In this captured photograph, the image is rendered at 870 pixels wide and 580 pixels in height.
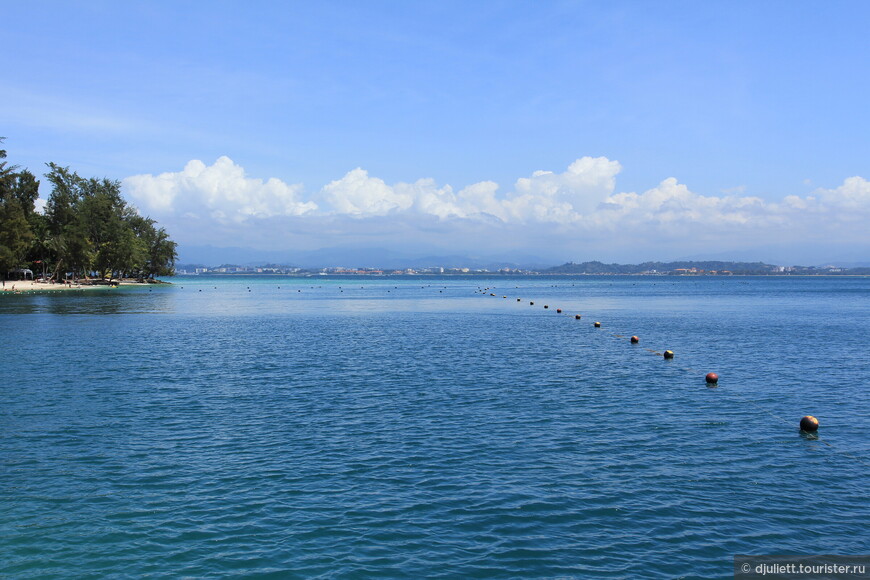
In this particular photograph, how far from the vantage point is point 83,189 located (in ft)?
522

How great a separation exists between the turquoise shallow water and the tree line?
109955 mm

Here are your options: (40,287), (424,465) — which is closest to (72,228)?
(40,287)

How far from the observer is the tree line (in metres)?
134

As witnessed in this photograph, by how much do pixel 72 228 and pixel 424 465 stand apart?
467 ft

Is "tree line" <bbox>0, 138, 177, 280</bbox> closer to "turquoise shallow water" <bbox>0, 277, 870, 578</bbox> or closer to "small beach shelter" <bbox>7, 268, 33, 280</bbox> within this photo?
"small beach shelter" <bbox>7, 268, 33, 280</bbox>

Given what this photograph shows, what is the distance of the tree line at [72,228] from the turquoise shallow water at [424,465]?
109955 millimetres

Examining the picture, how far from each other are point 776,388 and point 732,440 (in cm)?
1049

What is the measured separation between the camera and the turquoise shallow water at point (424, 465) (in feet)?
42.7

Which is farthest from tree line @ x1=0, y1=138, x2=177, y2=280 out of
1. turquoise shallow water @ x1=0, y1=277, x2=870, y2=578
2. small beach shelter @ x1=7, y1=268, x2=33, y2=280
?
turquoise shallow water @ x1=0, y1=277, x2=870, y2=578

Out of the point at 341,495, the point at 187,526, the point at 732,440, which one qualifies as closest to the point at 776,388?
the point at 732,440

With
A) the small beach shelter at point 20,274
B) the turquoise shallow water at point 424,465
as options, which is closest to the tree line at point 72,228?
the small beach shelter at point 20,274

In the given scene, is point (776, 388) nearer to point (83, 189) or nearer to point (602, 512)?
point (602, 512)

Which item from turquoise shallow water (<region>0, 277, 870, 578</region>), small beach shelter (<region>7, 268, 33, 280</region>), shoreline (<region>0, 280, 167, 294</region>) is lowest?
turquoise shallow water (<region>0, 277, 870, 578</region>)

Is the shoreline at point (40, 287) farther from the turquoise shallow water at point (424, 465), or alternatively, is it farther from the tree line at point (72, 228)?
the turquoise shallow water at point (424, 465)
